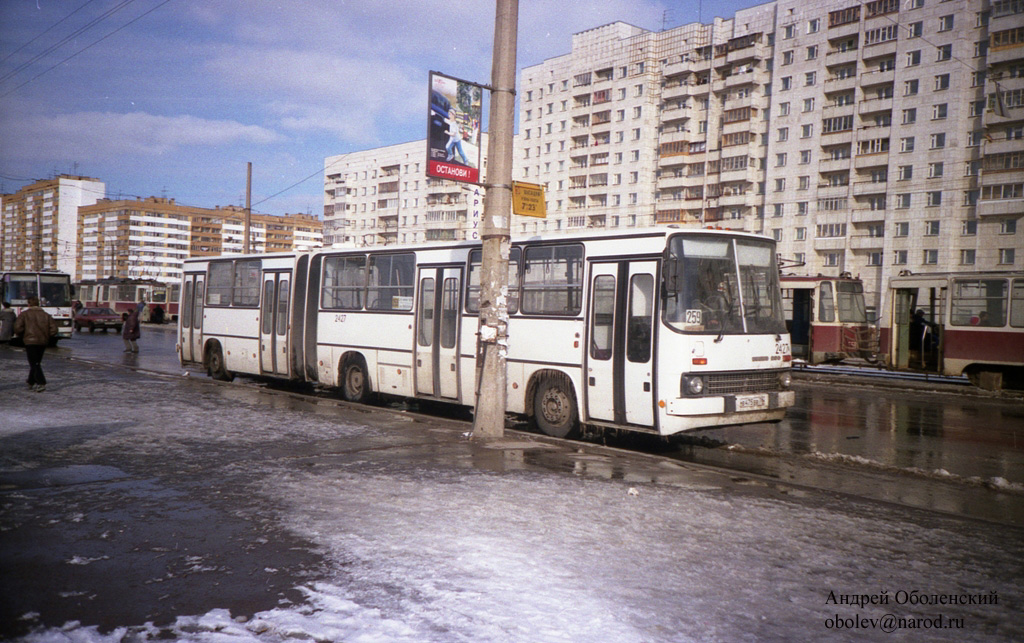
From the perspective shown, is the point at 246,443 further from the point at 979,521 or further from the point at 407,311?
the point at 979,521

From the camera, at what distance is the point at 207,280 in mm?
18609

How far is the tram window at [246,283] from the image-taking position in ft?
55.8

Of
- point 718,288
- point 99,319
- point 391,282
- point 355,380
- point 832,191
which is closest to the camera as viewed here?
point 718,288

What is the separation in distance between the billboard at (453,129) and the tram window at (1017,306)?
16.4 metres

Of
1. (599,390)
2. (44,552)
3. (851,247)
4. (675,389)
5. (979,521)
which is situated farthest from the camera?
(851,247)

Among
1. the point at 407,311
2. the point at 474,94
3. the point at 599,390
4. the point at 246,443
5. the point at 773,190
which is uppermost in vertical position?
the point at 773,190

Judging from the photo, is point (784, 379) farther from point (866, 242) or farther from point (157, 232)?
point (157, 232)

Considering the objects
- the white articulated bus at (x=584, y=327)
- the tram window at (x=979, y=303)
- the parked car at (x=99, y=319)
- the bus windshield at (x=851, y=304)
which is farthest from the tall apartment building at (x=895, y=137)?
the white articulated bus at (x=584, y=327)

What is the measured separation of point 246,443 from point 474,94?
208 inches

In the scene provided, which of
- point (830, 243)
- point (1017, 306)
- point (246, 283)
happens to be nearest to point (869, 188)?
point (830, 243)

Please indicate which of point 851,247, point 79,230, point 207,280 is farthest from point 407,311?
point 79,230

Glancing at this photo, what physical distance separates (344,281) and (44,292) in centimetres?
2567

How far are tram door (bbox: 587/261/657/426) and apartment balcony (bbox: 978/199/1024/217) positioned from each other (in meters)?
61.9

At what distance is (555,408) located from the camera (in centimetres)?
1100
